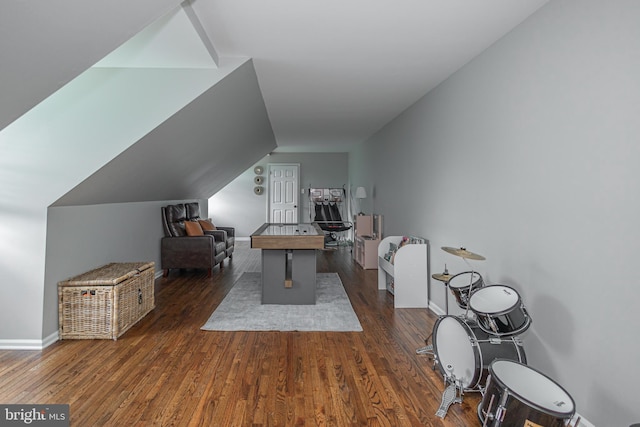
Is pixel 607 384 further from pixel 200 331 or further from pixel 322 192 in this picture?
pixel 322 192

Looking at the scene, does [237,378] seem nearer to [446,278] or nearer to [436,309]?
[446,278]

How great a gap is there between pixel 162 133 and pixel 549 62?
119 inches

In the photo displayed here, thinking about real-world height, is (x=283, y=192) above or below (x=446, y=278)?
above

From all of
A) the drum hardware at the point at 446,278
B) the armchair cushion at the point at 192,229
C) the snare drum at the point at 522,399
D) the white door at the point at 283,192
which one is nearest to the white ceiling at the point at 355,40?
the drum hardware at the point at 446,278

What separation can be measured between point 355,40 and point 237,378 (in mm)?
2602

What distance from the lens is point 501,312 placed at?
2115 millimetres

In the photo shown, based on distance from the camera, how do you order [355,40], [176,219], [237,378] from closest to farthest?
[237,378]
[355,40]
[176,219]

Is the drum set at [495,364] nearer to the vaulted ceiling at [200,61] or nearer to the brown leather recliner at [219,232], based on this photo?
the vaulted ceiling at [200,61]

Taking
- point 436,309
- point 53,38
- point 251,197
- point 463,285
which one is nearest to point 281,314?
point 436,309

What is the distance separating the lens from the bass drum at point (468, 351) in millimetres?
2254

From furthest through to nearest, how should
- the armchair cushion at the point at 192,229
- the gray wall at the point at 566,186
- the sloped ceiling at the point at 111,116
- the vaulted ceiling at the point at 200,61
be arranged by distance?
the armchair cushion at the point at 192,229 → the sloped ceiling at the point at 111,116 → the vaulted ceiling at the point at 200,61 → the gray wall at the point at 566,186

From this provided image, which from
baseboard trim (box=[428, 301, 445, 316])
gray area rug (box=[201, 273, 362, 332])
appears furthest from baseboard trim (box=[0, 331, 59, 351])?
baseboard trim (box=[428, 301, 445, 316])

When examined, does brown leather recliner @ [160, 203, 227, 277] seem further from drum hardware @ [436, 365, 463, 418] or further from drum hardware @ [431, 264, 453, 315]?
drum hardware @ [436, 365, 463, 418]

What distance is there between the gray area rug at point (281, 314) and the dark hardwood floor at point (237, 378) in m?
0.14
